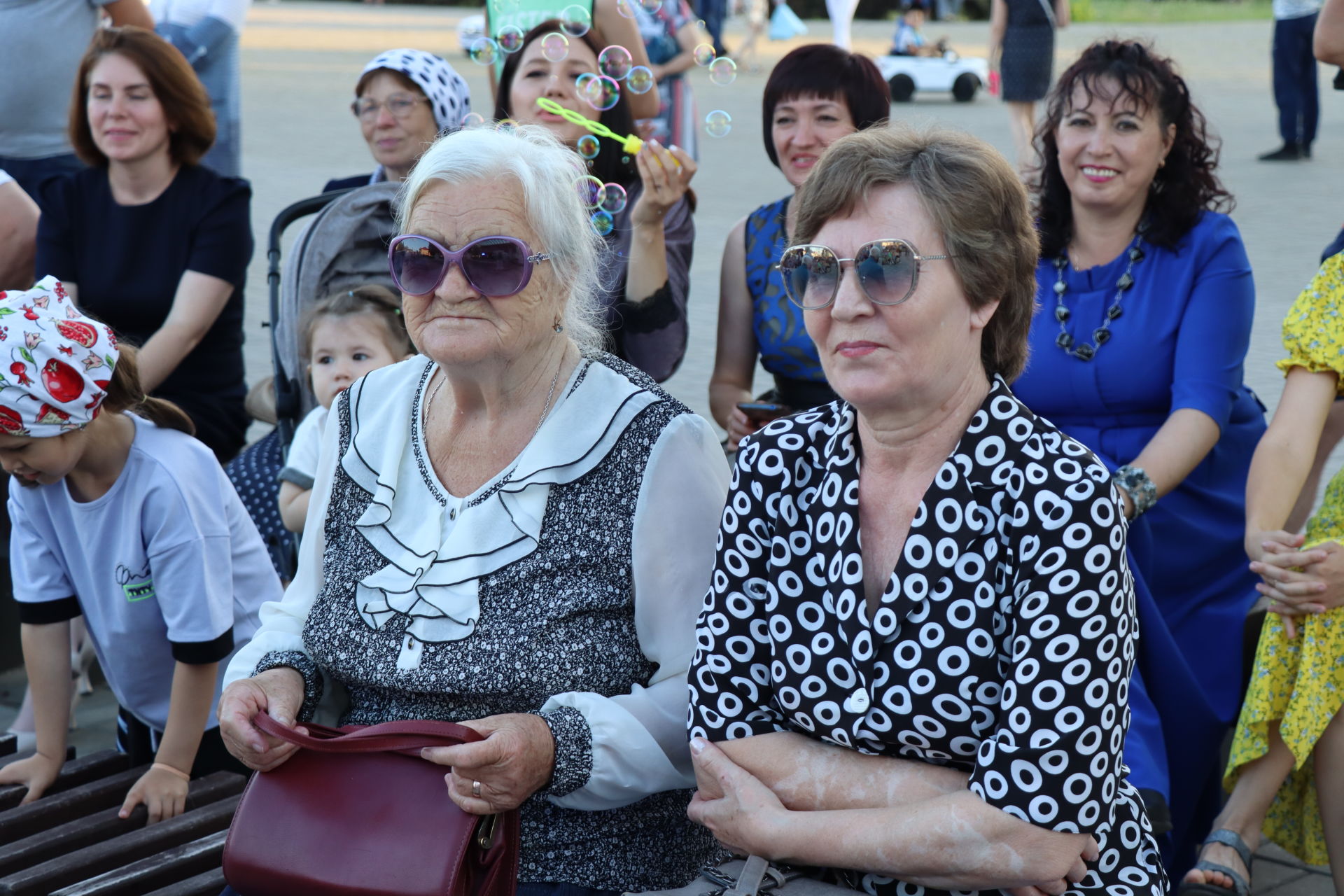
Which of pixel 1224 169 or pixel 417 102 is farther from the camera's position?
pixel 1224 169

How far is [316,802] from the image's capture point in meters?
2.32

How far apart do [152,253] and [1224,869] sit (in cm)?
366

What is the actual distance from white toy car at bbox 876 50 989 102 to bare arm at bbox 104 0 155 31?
1372cm

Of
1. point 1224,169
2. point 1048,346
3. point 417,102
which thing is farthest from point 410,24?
point 1048,346

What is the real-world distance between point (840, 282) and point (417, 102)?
3.01m

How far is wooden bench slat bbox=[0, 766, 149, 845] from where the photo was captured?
10.4ft

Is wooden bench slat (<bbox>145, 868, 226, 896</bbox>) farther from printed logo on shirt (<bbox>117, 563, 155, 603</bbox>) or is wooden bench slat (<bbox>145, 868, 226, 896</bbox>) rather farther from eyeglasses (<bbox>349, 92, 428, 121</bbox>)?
eyeglasses (<bbox>349, 92, 428, 121</bbox>)

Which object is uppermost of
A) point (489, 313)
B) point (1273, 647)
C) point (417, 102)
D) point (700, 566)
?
point (417, 102)

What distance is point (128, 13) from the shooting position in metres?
5.86

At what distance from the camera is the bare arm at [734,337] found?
164 inches

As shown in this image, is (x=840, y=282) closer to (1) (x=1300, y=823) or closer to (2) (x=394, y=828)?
(2) (x=394, y=828)

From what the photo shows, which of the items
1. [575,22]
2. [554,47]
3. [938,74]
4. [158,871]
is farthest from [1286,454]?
[938,74]

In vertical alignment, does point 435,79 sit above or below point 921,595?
above

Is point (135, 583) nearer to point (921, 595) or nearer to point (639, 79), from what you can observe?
point (639, 79)
